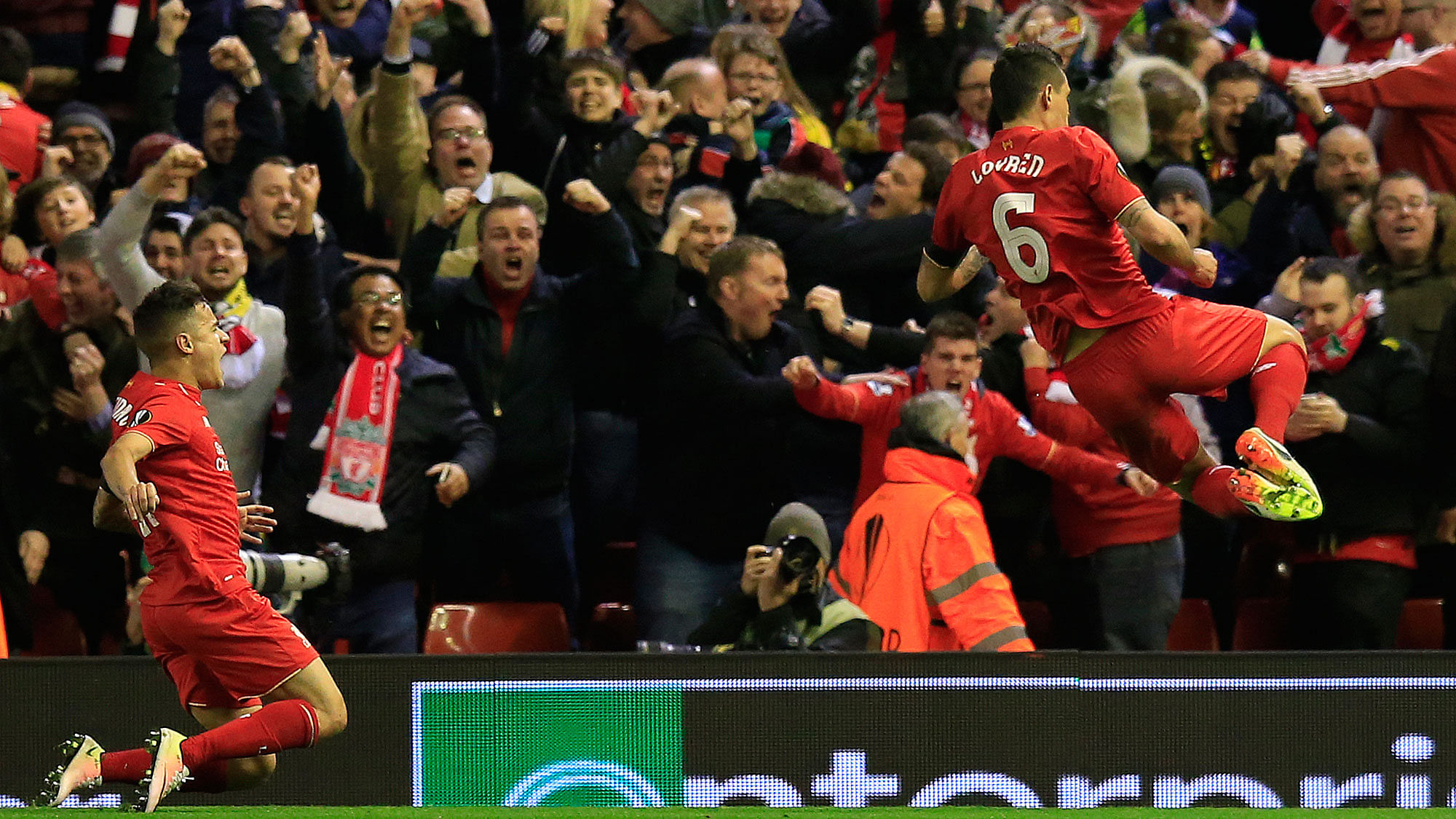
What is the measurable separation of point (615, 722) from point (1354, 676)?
7.74 ft

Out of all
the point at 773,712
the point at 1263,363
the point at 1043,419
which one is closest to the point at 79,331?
the point at 773,712

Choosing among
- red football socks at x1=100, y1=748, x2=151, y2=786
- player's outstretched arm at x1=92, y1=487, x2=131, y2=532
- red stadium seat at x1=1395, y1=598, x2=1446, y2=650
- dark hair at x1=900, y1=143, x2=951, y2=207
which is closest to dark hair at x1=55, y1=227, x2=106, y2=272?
player's outstretched arm at x1=92, y1=487, x2=131, y2=532

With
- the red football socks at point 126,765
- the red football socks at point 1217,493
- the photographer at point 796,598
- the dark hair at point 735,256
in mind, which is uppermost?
the dark hair at point 735,256

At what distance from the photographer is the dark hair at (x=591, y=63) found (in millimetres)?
8164

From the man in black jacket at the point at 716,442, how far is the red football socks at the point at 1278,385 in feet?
7.06

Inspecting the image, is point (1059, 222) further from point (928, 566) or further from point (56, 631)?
point (56, 631)

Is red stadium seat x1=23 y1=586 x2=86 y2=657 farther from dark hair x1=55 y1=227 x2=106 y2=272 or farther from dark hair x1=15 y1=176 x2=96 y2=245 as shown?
dark hair x1=15 y1=176 x2=96 y2=245

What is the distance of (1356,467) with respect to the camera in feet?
23.3

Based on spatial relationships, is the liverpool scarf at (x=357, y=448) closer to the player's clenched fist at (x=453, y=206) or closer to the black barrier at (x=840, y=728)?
the player's clenched fist at (x=453, y=206)

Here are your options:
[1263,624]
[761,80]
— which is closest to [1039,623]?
[1263,624]

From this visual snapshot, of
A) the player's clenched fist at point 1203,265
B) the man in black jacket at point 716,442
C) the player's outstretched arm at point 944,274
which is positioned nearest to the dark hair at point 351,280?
the man in black jacket at point 716,442

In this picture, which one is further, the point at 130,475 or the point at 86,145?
the point at 86,145

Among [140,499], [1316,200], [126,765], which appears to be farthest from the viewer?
[1316,200]

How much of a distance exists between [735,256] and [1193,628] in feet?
7.74
